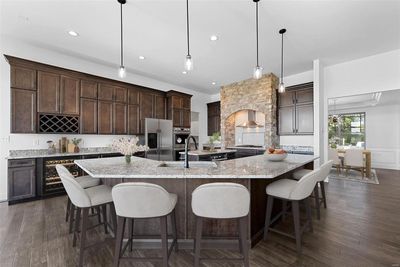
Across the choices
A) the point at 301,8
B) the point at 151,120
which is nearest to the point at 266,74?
the point at 301,8

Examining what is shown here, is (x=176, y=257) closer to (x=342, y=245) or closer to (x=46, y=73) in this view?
(x=342, y=245)

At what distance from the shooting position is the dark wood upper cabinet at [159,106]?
220 inches

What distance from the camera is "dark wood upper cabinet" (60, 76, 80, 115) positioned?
12.9ft

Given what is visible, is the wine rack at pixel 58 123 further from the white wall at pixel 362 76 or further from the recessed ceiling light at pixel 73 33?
the white wall at pixel 362 76

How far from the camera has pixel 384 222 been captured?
2.54 m

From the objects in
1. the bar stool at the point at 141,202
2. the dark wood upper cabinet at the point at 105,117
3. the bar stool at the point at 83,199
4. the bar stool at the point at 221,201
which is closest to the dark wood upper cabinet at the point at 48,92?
the dark wood upper cabinet at the point at 105,117

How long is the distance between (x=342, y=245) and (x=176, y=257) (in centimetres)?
188

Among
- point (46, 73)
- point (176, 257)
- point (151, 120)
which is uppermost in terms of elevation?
point (46, 73)

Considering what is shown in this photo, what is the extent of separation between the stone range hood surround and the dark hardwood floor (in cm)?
273

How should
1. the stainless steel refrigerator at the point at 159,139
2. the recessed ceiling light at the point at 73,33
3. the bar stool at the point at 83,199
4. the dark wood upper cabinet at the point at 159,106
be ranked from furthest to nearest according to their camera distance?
the dark wood upper cabinet at the point at 159,106 < the stainless steel refrigerator at the point at 159,139 < the recessed ceiling light at the point at 73,33 < the bar stool at the point at 83,199

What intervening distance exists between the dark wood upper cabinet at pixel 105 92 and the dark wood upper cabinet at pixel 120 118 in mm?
238

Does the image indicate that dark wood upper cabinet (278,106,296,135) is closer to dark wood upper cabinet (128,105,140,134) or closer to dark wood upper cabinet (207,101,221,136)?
dark wood upper cabinet (207,101,221,136)

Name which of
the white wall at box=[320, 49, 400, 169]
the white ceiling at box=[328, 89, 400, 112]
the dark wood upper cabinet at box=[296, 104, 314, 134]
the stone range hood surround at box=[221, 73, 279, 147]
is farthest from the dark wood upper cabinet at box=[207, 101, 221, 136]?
the white ceiling at box=[328, 89, 400, 112]

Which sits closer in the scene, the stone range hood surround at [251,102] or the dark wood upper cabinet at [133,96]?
the dark wood upper cabinet at [133,96]
